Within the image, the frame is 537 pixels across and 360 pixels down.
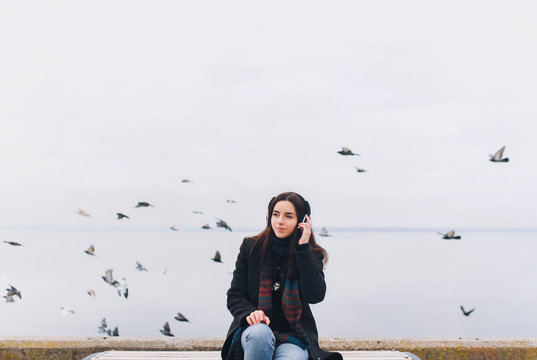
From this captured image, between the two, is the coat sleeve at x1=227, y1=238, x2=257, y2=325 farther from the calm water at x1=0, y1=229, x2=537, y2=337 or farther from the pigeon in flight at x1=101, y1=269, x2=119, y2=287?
the calm water at x1=0, y1=229, x2=537, y2=337

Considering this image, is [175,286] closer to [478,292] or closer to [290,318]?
[478,292]

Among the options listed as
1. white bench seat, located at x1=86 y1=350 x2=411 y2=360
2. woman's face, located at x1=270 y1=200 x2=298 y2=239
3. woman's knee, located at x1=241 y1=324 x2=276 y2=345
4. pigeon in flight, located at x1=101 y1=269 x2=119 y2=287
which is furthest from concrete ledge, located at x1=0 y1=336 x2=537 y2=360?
pigeon in flight, located at x1=101 y1=269 x2=119 y2=287

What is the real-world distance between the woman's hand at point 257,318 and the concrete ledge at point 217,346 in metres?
1.27

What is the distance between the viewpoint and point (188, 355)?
412 centimetres

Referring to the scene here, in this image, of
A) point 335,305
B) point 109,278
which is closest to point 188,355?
point 109,278

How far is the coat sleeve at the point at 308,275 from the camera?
3.44 meters

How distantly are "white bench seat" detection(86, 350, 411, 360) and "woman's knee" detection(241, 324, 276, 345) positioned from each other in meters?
0.90

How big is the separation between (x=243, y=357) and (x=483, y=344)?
2.37 m

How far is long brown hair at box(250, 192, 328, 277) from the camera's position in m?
3.62

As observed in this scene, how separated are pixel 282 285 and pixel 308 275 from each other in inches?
10.0

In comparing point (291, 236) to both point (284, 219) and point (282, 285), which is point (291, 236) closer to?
point (284, 219)

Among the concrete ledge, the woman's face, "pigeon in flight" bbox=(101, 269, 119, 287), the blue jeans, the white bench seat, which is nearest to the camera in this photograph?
the blue jeans

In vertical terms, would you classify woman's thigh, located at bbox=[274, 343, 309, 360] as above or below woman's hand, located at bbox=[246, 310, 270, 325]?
below

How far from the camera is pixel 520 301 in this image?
17469 millimetres
